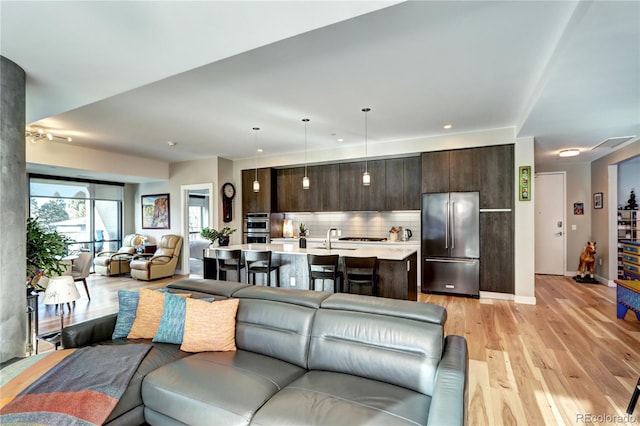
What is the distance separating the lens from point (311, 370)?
193 centimetres

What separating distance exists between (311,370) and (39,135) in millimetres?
5935

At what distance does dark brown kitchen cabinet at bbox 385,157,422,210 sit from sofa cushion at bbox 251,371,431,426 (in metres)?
4.50

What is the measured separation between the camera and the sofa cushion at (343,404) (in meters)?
1.38

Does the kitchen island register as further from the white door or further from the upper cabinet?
the white door

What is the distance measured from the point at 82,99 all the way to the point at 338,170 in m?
4.48

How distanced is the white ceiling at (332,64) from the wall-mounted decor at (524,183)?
0.52 metres

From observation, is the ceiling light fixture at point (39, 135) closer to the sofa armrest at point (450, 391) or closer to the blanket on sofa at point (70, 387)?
the blanket on sofa at point (70, 387)

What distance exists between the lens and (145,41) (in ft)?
6.56

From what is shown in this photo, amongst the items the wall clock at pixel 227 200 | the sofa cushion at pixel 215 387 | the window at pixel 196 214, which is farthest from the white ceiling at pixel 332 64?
the window at pixel 196 214

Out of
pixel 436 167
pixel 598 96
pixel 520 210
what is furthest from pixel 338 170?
pixel 598 96

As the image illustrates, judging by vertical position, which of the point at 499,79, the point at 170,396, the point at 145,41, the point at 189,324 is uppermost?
the point at 499,79

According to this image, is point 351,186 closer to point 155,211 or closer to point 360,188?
point 360,188

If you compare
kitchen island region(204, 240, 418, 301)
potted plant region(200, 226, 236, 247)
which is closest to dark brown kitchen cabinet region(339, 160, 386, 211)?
kitchen island region(204, 240, 418, 301)

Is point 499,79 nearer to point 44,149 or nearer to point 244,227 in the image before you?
point 244,227
